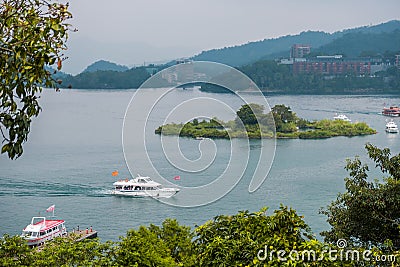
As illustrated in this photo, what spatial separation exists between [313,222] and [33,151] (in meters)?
7.95

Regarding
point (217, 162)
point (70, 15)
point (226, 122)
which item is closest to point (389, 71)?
point (226, 122)

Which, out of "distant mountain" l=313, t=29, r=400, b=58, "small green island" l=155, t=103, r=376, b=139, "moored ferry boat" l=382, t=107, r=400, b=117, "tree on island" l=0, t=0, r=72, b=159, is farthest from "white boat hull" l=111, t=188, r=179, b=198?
"distant mountain" l=313, t=29, r=400, b=58

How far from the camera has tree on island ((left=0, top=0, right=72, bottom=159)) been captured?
Answer: 5.09 ft

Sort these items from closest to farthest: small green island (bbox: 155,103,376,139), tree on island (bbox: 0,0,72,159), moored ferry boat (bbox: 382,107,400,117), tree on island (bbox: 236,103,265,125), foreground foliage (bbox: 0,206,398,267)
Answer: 1. tree on island (bbox: 0,0,72,159)
2. foreground foliage (bbox: 0,206,398,267)
3. tree on island (bbox: 236,103,265,125)
4. small green island (bbox: 155,103,376,139)
5. moored ferry boat (bbox: 382,107,400,117)

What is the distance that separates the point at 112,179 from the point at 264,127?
630cm

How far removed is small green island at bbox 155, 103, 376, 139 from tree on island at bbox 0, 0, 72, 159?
11.8 metres

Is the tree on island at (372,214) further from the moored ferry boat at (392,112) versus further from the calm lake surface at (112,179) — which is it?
the moored ferry boat at (392,112)

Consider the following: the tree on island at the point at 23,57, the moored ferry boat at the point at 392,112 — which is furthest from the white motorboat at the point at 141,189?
the moored ferry boat at the point at 392,112

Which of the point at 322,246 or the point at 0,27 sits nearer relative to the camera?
the point at 0,27

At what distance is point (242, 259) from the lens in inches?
83.7

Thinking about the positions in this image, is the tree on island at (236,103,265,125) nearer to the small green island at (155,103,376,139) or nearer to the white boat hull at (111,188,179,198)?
the small green island at (155,103,376,139)

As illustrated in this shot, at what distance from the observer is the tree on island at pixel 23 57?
1551 mm

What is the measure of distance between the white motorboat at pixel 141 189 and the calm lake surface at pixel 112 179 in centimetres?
16

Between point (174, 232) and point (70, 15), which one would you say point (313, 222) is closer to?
point (174, 232)
